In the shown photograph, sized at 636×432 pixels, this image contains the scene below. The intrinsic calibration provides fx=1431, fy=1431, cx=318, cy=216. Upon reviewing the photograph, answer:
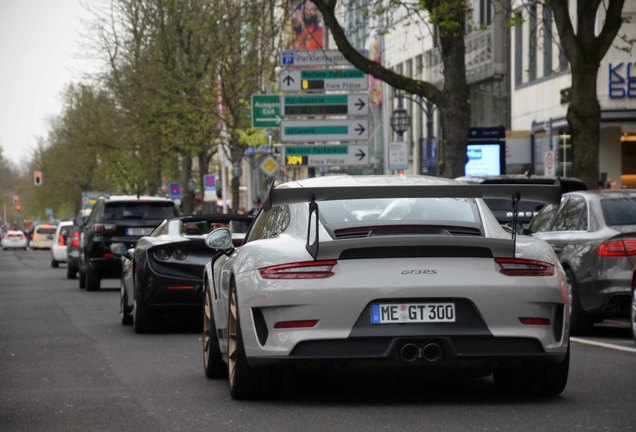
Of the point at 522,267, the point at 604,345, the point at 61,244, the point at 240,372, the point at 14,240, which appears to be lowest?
the point at 14,240

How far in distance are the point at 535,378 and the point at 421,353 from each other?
947 mm

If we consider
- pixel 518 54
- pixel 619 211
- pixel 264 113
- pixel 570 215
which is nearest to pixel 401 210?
pixel 619 211

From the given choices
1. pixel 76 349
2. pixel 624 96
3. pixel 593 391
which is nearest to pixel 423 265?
pixel 593 391

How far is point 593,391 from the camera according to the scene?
878 cm

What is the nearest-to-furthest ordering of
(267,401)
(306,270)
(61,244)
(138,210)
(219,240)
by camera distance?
(306,270) → (267,401) → (219,240) → (138,210) → (61,244)

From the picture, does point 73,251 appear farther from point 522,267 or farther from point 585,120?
point 522,267

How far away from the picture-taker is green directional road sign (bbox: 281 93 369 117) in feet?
101

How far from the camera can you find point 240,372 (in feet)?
27.0

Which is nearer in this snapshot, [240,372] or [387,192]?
[387,192]

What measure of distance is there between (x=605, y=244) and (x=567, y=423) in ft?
22.1

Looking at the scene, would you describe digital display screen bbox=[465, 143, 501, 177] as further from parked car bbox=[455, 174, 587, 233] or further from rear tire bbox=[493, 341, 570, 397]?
rear tire bbox=[493, 341, 570, 397]

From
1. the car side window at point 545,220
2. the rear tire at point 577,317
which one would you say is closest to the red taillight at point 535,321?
the rear tire at point 577,317

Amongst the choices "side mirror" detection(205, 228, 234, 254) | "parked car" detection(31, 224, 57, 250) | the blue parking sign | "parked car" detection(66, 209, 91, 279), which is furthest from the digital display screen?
"parked car" detection(31, 224, 57, 250)

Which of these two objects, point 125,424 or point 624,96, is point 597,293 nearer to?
point 125,424
